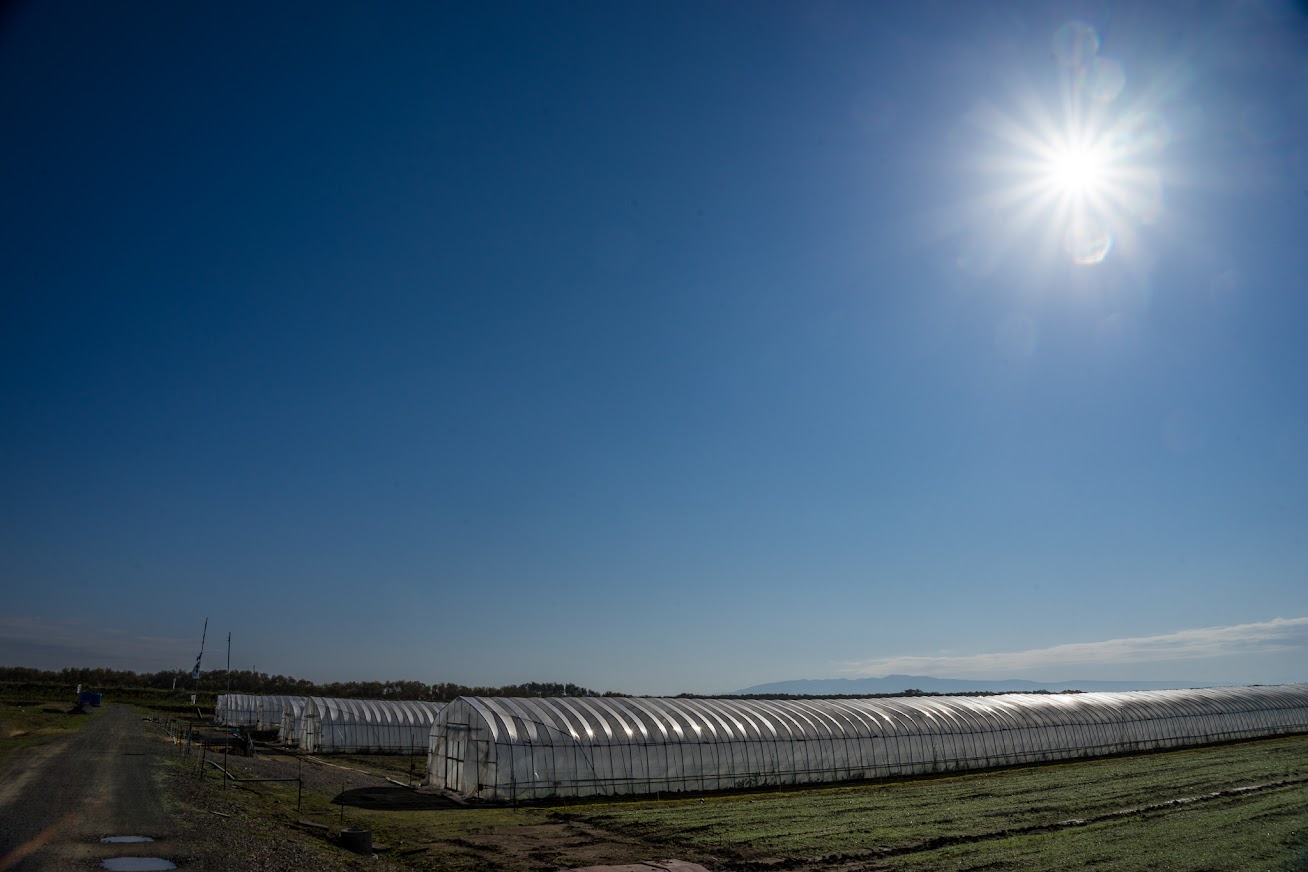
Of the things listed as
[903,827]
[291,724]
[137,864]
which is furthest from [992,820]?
[291,724]

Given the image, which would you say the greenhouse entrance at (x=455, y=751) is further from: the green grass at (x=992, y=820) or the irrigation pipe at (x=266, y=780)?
the green grass at (x=992, y=820)

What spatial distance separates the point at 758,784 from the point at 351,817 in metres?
18.9

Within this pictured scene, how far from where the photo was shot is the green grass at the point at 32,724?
130 feet

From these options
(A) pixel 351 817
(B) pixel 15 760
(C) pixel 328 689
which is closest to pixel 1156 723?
(A) pixel 351 817

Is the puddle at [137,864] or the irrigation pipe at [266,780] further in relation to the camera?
the irrigation pipe at [266,780]

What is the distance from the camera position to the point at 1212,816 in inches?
961

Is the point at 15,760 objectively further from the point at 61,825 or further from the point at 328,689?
the point at 328,689

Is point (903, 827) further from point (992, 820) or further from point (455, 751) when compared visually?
point (455, 751)

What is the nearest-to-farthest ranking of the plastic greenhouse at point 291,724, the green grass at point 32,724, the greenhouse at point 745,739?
the greenhouse at point 745,739, the green grass at point 32,724, the plastic greenhouse at point 291,724

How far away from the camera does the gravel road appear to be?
686 inches

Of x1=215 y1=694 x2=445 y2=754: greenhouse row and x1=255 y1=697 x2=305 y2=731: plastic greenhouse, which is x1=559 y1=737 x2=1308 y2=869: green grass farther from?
x1=255 y1=697 x2=305 y2=731: plastic greenhouse

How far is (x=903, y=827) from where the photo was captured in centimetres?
2469

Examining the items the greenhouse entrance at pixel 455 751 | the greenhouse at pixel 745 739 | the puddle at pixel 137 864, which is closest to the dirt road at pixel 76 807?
the puddle at pixel 137 864

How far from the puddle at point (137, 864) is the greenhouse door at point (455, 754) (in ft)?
51.9
